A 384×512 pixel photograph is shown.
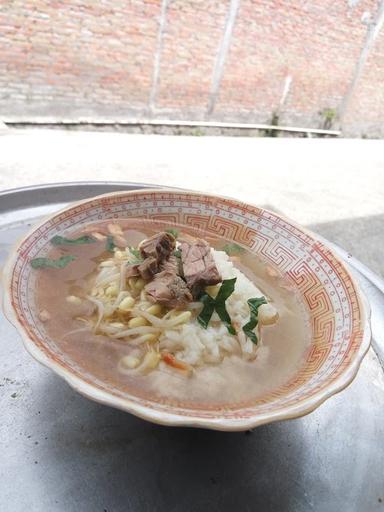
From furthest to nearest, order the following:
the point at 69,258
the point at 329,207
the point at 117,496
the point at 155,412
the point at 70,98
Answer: the point at 70,98 → the point at 329,207 → the point at 69,258 → the point at 117,496 → the point at 155,412

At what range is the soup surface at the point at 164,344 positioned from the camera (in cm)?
99

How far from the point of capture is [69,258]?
129cm

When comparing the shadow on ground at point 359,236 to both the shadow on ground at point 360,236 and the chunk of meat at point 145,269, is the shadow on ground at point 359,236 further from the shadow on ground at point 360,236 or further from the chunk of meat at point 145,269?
the chunk of meat at point 145,269

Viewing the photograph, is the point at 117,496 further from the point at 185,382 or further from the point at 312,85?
the point at 312,85

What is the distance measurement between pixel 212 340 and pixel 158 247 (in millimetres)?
301

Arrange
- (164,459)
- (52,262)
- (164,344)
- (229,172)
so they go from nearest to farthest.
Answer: (164,459)
(164,344)
(52,262)
(229,172)

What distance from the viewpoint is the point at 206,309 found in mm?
1194

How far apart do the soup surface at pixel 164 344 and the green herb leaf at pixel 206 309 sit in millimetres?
22

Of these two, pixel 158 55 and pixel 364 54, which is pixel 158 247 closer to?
pixel 158 55

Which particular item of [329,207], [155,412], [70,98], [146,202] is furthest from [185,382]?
[70,98]

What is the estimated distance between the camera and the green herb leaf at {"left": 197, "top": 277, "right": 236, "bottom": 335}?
119 centimetres

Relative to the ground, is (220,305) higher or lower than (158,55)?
higher

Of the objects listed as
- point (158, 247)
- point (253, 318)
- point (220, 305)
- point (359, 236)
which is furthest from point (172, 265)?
point (359, 236)

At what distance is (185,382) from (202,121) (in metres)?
6.68
